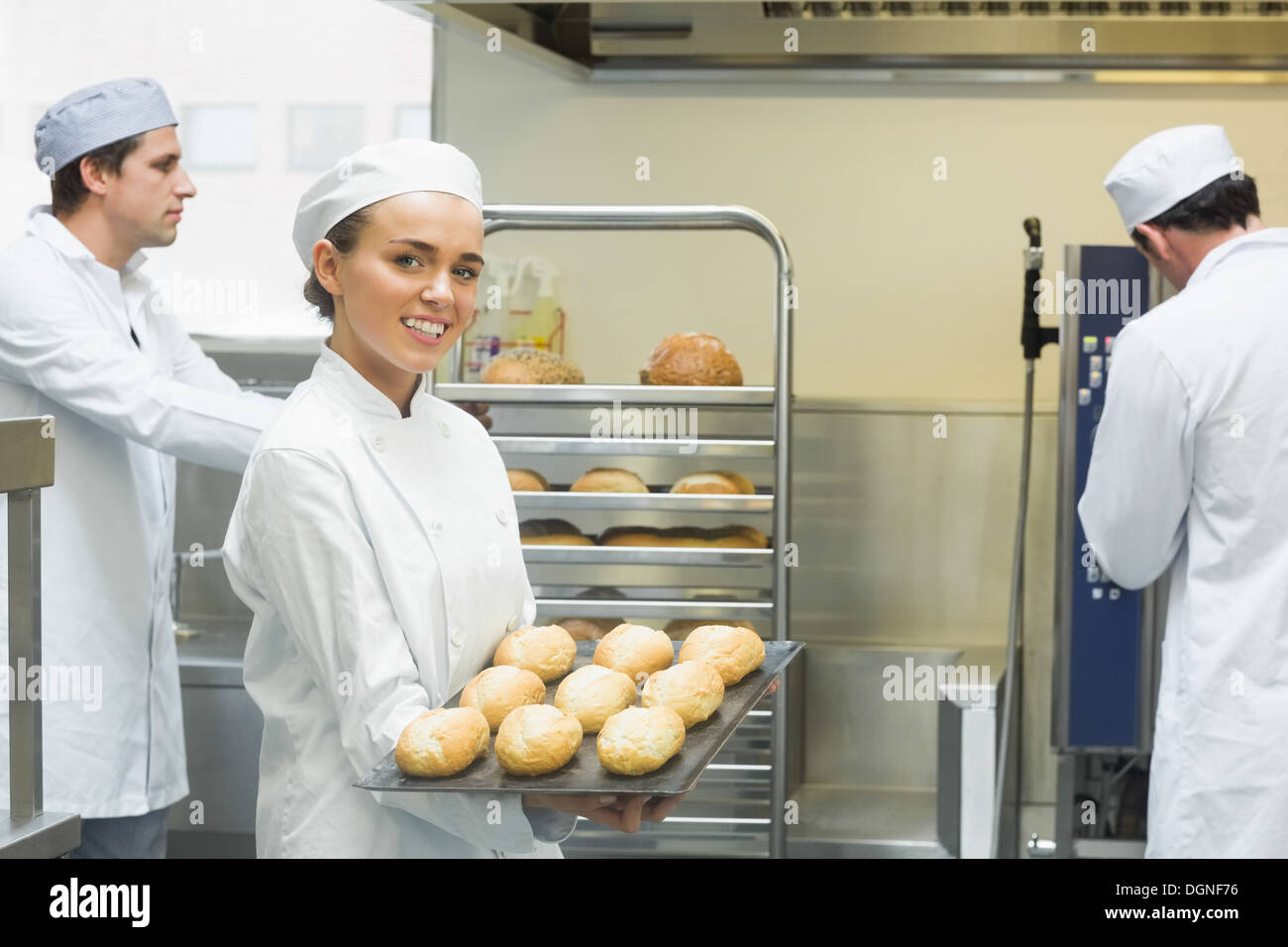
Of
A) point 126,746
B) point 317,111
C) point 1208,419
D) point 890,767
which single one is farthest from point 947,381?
point 126,746

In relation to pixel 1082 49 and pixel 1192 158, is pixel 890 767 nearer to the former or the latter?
pixel 1192 158

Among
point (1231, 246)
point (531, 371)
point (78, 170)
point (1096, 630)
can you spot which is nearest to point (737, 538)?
point (531, 371)

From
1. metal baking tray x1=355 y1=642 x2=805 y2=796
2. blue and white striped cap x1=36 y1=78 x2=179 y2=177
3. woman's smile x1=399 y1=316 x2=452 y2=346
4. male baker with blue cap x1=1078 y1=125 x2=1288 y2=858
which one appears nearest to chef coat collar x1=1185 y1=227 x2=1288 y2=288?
male baker with blue cap x1=1078 y1=125 x2=1288 y2=858

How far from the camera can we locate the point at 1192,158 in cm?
213

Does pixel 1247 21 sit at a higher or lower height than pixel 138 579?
higher

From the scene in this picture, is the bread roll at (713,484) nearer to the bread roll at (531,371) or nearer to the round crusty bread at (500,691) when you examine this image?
the bread roll at (531,371)

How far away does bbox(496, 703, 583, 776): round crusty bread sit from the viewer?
1.14m

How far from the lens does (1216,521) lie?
1967mm

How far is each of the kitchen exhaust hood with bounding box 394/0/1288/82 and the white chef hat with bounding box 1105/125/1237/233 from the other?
727 mm

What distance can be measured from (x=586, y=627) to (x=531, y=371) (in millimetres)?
484

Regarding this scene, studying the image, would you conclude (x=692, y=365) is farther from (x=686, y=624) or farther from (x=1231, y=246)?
(x=1231, y=246)
